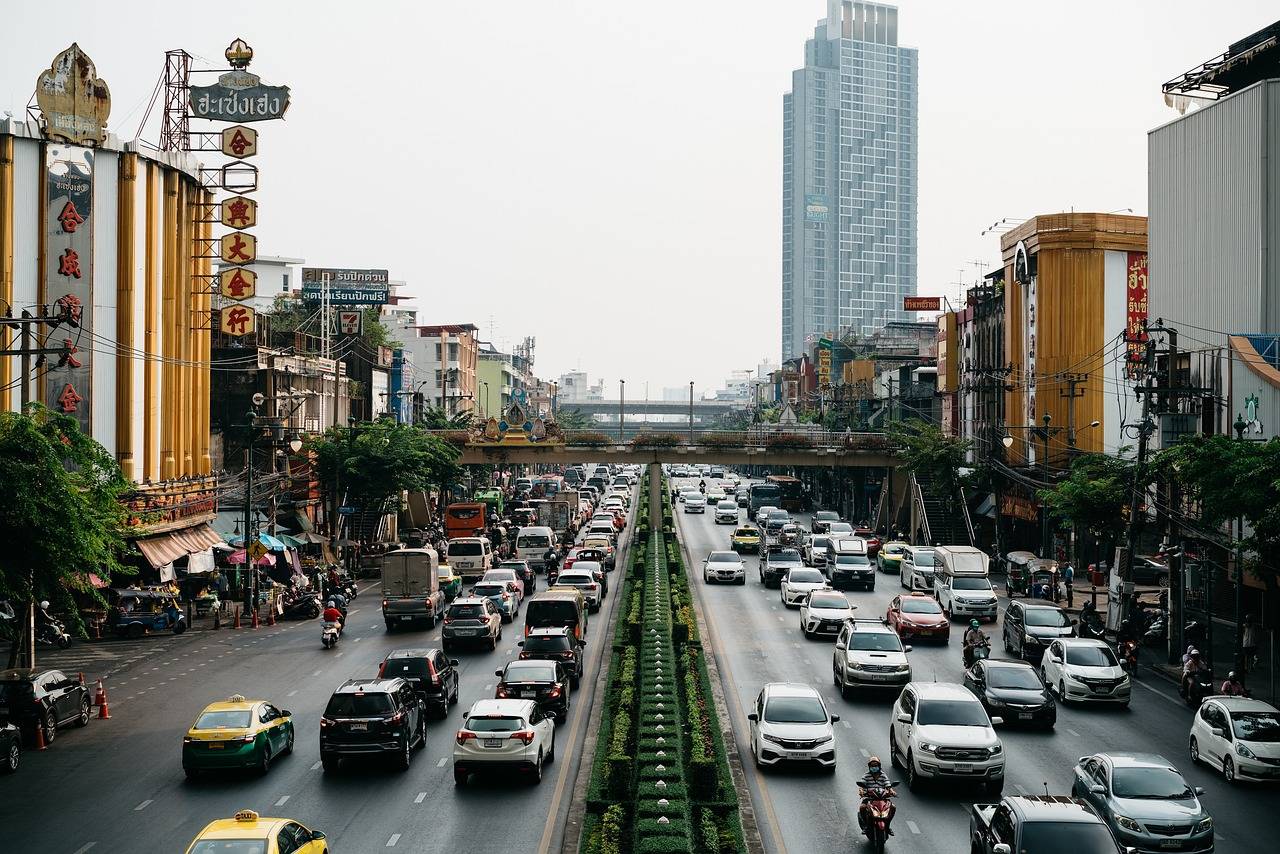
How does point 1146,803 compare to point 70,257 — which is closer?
point 1146,803

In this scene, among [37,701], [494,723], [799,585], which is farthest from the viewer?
[799,585]

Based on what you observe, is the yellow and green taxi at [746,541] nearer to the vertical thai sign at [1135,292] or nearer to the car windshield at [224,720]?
the vertical thai sign at [1135,292]

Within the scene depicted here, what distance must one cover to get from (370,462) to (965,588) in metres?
33.0

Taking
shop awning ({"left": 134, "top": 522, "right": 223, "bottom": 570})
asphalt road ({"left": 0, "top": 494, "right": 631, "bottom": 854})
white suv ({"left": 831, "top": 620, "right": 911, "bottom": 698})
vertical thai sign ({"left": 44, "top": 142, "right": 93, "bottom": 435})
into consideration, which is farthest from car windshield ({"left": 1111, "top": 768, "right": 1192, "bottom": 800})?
vertical thai sign ({"left": 44, "top": 142, "right": 93, "bottom": 435})

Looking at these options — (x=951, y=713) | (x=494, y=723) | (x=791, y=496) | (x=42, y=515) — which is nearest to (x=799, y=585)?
(x=951, y=713)

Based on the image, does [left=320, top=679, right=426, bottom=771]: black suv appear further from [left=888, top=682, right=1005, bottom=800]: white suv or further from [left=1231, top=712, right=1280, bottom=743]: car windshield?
[left=1231, top=712, right=1280, bottom=743]: car windshield

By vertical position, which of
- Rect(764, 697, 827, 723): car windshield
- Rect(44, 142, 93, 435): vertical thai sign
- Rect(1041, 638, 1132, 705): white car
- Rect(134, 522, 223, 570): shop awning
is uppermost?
Rect(44, 142, 93, 435): vertical thai sign

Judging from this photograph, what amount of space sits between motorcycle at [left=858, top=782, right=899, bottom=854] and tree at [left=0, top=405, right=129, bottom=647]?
672 inches

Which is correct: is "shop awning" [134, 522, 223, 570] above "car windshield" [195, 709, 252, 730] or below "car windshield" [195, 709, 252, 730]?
above

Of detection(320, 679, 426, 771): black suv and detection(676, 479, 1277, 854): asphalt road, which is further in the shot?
detection(320, 679, 426, 771): black suv

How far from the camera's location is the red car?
1665 inches

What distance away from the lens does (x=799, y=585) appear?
170 feet

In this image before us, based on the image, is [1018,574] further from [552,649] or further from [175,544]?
[175,544]

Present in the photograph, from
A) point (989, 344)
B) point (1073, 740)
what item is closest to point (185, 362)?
point (1073, 740)
